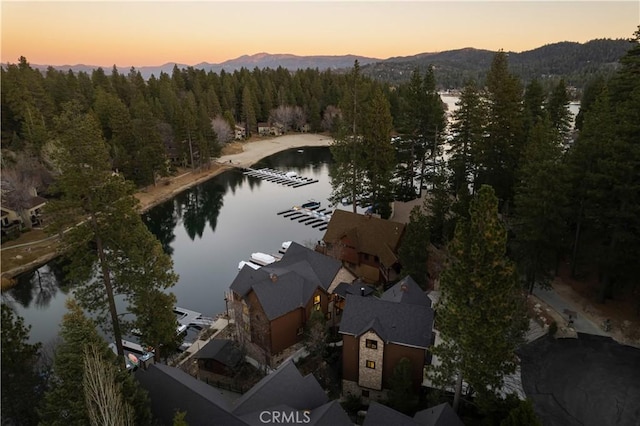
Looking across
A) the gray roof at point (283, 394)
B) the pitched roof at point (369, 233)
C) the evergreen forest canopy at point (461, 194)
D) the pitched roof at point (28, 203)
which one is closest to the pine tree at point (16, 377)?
the evergreen forest canopy at point (461, 194)

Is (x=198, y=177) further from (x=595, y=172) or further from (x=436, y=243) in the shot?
(x=595, y=172)

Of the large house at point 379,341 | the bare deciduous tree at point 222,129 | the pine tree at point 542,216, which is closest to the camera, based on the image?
the large house at point 379,341

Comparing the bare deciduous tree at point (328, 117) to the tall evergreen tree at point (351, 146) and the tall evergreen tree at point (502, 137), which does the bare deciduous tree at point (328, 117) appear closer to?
the tall evergreen tree at point (351, 146)

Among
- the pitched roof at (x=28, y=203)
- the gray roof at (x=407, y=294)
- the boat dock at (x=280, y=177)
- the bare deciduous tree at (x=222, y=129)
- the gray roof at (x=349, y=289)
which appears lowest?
the boat dock at (x=280, y=177)

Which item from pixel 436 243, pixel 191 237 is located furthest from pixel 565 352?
pixel 191 237

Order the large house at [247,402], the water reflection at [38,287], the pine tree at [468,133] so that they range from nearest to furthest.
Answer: the large house at [247,402], the water reflection at [38,287], the pine tree at [468,133]

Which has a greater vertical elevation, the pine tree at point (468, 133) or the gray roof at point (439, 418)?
the pine tree at point (468, 133)
